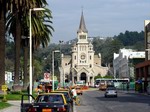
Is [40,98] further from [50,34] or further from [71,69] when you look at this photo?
[71,69]

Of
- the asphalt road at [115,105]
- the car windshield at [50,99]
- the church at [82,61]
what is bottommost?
the asphalt road at [115,105]

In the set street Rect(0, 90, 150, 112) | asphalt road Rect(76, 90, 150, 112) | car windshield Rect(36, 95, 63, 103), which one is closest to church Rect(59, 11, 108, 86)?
asphalt road Rect(76, 90, 150, 112)

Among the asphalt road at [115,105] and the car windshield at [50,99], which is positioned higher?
the car windshield at [50,99]

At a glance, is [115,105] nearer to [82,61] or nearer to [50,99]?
[50,99]

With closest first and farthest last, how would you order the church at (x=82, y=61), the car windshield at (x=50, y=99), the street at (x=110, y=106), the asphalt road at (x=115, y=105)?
1. the car windshield at (x=50, y=99)
2. the street at (x=110, y=106)
3. the asphalt road at (x=115, y=105)
4. the church at (x=82, y=61)

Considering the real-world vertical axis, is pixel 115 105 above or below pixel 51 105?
below

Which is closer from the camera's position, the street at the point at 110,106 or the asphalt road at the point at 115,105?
the street at the point at 110,106

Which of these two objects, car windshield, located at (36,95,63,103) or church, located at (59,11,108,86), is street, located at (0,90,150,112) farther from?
church, located at (59,11,108,86)

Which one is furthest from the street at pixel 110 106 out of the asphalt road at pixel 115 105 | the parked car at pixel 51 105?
the parked car at pixel 51 105

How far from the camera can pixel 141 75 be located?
107m

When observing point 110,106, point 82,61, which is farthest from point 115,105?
point 82,61

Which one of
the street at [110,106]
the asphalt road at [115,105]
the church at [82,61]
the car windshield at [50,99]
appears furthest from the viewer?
the church at [82,61]

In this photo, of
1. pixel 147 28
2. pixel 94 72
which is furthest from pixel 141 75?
pixel 94 72

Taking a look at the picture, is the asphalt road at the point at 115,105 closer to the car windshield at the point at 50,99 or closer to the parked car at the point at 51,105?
the car windshield at the point at 50,99
